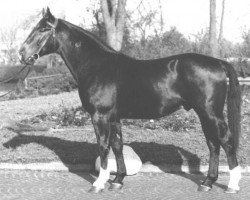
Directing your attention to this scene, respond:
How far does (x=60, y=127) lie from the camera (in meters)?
11.0

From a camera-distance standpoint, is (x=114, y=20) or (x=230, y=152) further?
(x=114, y=20)

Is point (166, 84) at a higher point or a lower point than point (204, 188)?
higher

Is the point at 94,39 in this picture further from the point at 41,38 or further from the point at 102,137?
the point at 102,137

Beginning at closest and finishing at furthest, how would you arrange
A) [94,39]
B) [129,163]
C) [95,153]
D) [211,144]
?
[211,144]
[94,39]
[129,163]
[95,153]

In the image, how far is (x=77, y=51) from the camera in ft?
21.7

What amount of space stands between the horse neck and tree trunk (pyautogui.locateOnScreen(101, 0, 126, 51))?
5.73m

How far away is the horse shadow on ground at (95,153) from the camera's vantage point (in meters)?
7.57

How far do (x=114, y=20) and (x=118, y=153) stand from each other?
22.6ft

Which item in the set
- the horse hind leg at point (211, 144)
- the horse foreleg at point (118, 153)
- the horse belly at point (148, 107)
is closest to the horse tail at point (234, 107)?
the horse hind leg at point (211, 144)

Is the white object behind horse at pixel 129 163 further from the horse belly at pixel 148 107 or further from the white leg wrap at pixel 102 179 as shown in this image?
the horse belly at pixel 148 107

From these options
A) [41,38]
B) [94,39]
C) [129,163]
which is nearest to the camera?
[41,38]

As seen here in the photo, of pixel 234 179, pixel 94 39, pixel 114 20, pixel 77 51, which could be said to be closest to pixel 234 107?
pixel 234 179

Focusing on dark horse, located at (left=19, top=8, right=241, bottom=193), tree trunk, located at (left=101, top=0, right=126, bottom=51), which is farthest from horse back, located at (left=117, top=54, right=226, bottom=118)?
tree trunk, located at (left=101, top=0, right=126, bottom=51)

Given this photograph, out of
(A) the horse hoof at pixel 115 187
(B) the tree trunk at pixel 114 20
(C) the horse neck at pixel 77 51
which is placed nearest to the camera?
(A) the horse hoof at pixel 115 187
